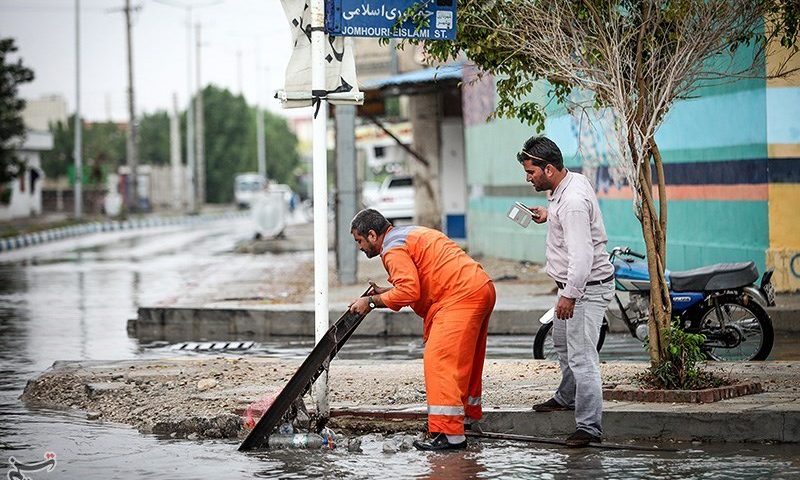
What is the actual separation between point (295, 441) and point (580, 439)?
1.79 m

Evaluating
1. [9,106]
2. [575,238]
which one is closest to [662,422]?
[575,238]

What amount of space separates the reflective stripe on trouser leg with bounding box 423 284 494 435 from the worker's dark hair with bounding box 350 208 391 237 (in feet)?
2.12

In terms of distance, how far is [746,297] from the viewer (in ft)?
38.9

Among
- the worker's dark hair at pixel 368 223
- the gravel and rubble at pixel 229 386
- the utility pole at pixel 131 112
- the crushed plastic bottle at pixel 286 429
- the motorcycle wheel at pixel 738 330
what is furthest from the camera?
the utility pole at pixel 131 112

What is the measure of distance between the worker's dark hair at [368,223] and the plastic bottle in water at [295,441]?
1336 millimetres

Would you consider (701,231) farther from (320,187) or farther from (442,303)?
(442,303)

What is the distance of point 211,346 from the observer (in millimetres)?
15234

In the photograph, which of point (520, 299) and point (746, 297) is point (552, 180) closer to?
point (746, 297)

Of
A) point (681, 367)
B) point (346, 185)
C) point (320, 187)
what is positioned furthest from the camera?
point (346, 185)

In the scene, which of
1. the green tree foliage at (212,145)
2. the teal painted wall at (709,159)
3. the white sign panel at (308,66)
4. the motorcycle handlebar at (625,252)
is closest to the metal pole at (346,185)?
the teal painted wall at (709,159)

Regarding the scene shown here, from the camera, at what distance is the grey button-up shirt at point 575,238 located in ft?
27.4

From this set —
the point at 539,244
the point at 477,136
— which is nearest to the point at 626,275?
the point at 539,244

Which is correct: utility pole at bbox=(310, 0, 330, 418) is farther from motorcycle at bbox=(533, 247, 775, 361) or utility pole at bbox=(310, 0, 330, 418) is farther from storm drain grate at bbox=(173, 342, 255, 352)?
storm drain grate at bbox=(173, 342, 255, 352)

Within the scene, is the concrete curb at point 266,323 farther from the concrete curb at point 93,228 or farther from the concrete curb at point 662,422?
the concrete curb at point 93,228
